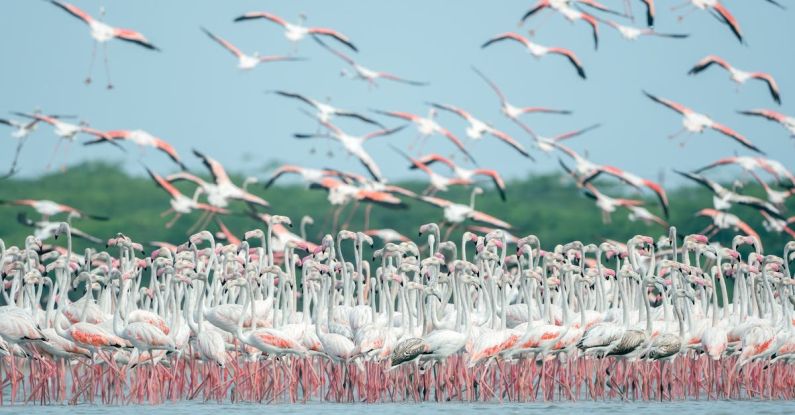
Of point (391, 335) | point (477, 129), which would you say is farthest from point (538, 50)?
point (391, 335)

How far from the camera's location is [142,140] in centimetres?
2792

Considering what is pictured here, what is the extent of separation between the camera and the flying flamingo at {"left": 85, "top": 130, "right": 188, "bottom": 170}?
27297 mm

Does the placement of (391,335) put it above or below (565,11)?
below

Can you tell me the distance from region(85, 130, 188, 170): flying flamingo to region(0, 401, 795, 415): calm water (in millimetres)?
10702

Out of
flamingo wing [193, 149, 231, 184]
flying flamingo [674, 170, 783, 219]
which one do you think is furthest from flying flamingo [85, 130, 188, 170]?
flying flamingo [674, 170, 783, 219]

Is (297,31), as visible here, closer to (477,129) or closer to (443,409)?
(477,129)

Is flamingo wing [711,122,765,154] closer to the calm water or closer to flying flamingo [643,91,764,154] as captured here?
flying flamingo [643,91,764,154]

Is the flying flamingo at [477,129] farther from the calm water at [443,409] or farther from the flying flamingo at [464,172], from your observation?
the calm water at [443,409]

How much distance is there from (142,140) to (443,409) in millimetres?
13297

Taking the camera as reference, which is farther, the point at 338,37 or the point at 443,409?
the point at 338,37

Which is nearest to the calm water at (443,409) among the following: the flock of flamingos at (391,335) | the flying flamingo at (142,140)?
the flock of flamingos at (391,335)

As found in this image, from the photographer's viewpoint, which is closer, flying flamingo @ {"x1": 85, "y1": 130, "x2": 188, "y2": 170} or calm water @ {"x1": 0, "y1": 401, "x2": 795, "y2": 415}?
calm water @ {"x1": 0, "y1": 401, "x2": 795, "y2": 415}

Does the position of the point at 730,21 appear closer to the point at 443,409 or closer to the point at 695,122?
the point at 695,122

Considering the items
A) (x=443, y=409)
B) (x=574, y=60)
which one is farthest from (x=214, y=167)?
(x=443, y=409)
